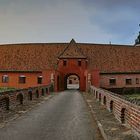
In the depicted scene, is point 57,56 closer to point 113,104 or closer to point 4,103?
point 4,103

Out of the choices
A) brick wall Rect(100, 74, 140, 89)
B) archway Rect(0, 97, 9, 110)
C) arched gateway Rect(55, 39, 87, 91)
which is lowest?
archway Rect(0, 97, 9, 110)

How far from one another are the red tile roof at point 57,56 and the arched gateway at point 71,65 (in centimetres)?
207

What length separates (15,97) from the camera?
22016 millimetres

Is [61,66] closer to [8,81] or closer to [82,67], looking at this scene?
[82,67]

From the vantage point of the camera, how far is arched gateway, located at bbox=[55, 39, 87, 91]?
54.4 m

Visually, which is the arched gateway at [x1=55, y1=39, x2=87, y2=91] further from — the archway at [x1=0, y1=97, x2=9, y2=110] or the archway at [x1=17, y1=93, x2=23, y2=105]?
the archway at [x1=0, y1=97, x2=9, y2=110]

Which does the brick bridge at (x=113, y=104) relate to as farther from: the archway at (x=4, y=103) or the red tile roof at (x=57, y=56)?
the red tile roof at (x=57, y=56)

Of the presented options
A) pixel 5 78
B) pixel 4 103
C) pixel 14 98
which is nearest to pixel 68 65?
pixel 5 78

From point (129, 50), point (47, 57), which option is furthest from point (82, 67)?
point (129, 50)

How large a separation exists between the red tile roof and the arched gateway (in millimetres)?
2072

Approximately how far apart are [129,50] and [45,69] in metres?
17.2

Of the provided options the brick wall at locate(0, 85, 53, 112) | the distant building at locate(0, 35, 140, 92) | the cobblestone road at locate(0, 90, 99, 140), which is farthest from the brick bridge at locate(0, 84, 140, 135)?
the distant building at locate(0, 35, 140, 92)

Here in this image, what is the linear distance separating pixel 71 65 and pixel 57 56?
440 cm

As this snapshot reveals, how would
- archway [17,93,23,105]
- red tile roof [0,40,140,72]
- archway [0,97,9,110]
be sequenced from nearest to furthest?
archway [0,97,9,110]
archway [17,93,23,105]
red tile roof [0,40,140,72]
